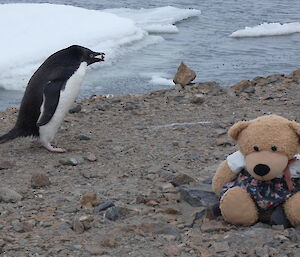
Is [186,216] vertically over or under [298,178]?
under

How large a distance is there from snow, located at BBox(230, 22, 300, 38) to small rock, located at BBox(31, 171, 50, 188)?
700 cm

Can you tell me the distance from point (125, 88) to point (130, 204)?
3867 millimetres

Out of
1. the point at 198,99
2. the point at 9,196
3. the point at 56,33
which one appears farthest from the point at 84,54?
the point at 56,33

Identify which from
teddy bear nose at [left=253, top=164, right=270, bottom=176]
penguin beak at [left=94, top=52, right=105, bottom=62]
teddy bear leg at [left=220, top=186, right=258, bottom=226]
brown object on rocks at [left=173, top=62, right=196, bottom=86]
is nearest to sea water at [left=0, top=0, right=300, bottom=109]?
brown object on rocks at [left=173, top=62, right=196, bottom=86]

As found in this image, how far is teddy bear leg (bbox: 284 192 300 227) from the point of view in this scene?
8.59 ft

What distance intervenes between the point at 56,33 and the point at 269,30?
3.35 metres

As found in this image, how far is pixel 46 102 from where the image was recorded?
415 centimetres

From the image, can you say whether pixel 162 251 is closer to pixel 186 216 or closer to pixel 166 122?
pixel 186 216

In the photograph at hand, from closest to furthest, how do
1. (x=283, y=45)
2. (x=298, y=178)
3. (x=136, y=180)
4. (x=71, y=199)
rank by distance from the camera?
(x=298, y=178)
(x=71, y=199)
(x=136, y=180)
(x=283, y=45)

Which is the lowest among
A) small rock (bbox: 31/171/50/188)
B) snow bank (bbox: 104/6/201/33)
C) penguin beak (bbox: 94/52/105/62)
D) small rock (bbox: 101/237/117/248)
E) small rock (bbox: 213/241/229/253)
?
snow bank (bbox: 104/6/201/33)

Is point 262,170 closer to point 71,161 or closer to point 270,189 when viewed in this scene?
point 270,189

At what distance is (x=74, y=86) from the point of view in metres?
4.27

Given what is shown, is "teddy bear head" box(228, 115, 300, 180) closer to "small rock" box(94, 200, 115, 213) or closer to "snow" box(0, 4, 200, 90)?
"small rock" box(94, 200, 115, 213)

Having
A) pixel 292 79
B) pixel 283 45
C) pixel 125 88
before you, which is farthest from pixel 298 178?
pixel 283 45
